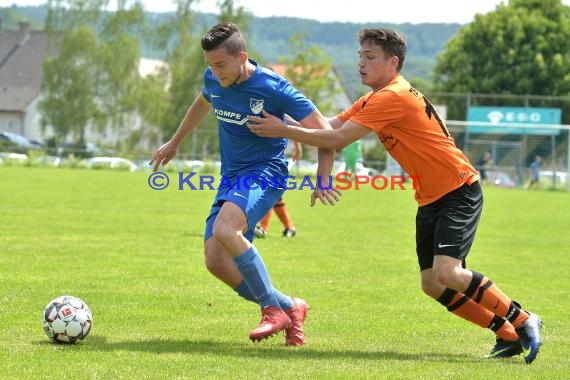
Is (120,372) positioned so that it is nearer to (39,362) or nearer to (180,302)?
(39,362)

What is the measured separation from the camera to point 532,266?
1295 centimetres

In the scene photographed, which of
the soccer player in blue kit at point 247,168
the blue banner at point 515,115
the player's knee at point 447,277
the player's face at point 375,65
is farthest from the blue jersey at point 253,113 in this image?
the blue banner at point 515,115

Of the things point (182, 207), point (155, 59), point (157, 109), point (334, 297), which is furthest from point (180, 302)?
point (155, 59)

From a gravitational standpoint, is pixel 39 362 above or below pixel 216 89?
below

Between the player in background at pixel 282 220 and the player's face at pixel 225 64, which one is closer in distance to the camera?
the player's face at pixel 225 64

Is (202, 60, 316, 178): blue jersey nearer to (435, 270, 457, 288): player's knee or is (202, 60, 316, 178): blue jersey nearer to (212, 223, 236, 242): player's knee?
(212, 223, 236, 242): player's knee

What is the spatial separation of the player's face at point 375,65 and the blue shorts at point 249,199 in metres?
0.98

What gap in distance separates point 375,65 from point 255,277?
1.56 metres

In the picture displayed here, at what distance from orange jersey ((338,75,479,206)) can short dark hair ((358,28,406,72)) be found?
0.57 feet

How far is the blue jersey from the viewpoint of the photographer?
6.99 meters

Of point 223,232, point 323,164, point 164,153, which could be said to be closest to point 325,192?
point 323,164

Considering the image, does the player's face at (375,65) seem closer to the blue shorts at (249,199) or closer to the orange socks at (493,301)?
the blue shorts at (249,199)

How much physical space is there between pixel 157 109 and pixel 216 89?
5069 centimetres

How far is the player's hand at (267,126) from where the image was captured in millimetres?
→ 6676
